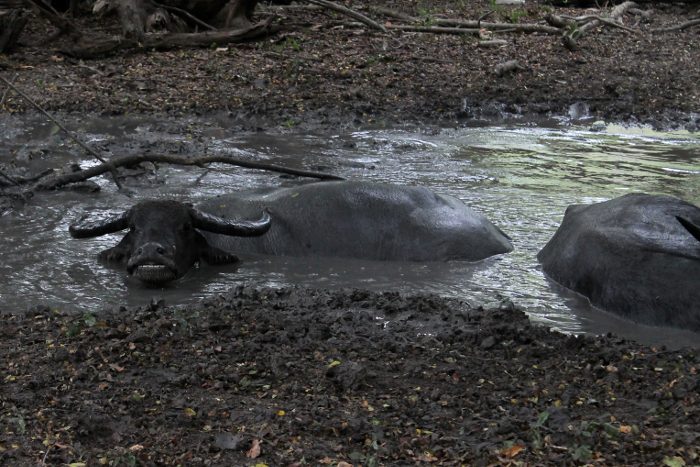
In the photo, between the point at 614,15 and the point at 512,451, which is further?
the point at 614,15

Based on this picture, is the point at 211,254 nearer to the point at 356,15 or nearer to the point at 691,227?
the point at 691,227

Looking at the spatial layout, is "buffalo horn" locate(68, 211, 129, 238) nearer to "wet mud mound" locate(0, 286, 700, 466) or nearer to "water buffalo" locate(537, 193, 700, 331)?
"wet mud mound" locate(0, 286, 700, 466)

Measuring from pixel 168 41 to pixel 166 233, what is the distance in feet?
27.1

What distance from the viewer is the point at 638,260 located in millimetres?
6840

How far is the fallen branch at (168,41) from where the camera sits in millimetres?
15203

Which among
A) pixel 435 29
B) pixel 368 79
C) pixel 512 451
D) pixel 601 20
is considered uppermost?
pixel 601 20

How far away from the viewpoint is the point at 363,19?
1659 cm

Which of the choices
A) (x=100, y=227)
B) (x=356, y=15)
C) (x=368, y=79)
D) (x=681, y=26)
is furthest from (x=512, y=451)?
(x=681, y=26)

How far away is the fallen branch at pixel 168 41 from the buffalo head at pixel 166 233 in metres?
7.65

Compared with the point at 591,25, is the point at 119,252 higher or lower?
lower

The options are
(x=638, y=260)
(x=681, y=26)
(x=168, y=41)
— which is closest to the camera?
(x=638, y=260)

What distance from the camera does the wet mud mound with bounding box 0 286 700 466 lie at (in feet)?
14.5

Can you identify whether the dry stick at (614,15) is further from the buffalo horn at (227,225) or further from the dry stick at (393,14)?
the buffalo horn at (227,225)

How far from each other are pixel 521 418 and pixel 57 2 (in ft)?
47.1
